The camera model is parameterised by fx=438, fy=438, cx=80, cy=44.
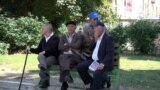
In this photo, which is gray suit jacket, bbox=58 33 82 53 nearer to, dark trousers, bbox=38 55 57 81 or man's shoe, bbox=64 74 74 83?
dark trousers, bbox=38 55 57 81

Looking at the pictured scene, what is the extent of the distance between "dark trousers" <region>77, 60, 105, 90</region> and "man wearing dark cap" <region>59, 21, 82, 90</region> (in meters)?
0.38

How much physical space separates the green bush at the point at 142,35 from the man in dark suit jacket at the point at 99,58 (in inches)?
467

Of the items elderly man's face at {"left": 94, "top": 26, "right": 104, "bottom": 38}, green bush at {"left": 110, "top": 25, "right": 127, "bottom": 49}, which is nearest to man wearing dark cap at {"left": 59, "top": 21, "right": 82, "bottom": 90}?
elderly man's face at {"left": 94, "top": 26, "right": 104, "bottom": 38}

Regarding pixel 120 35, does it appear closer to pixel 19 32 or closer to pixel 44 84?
pixel 19 32

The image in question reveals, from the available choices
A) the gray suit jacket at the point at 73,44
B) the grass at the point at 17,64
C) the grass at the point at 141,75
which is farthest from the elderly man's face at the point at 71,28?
the grass at the point at 17,64

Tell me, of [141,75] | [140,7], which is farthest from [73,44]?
[140,7]

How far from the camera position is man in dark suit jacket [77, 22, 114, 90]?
27.0ft

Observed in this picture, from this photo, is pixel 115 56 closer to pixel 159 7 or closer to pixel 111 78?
pixel 111 78

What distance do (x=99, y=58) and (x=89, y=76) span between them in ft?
1.81

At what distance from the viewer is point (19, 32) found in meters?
18.0

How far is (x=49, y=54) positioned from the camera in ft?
31.2

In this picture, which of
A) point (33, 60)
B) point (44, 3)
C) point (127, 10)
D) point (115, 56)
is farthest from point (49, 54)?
point (127, 10)

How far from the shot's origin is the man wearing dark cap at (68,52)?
9.09 m

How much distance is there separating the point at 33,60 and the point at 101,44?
23.1 ft
